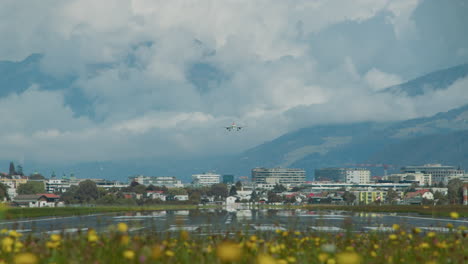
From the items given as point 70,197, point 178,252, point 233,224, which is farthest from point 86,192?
point 178,252

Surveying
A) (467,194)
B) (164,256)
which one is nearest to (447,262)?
(164,256)

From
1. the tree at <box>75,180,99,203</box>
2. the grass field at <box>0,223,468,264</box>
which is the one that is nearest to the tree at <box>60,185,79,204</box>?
the tree at <box>75,180,99,203</box>

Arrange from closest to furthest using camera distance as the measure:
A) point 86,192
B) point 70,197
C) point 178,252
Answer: point 178,252
point 86,192
point 70,197

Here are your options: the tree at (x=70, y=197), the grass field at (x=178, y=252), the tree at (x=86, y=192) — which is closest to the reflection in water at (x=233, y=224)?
the grass field at (x=178, y=252)

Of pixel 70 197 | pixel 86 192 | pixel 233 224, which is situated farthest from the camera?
pixel 70 197

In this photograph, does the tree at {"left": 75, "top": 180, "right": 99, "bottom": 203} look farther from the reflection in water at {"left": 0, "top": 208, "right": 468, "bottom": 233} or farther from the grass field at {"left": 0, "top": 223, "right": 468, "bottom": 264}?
the grass field at {"left": 0, "top": 223, "right": 468, "bottom": 264}

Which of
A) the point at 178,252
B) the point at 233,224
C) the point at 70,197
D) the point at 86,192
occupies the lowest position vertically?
Result: the point at 70,197

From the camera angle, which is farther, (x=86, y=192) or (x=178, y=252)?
(x=86, y=192)

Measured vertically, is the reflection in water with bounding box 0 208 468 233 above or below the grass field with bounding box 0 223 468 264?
below

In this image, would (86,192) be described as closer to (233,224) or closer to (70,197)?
(70,197)

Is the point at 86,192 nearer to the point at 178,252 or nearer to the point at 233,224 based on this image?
the point at 233,224

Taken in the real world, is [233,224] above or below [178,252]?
below

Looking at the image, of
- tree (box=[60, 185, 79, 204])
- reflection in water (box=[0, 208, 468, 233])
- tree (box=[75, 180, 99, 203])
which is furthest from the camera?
tree (box=[60, 185, 79, 204])
